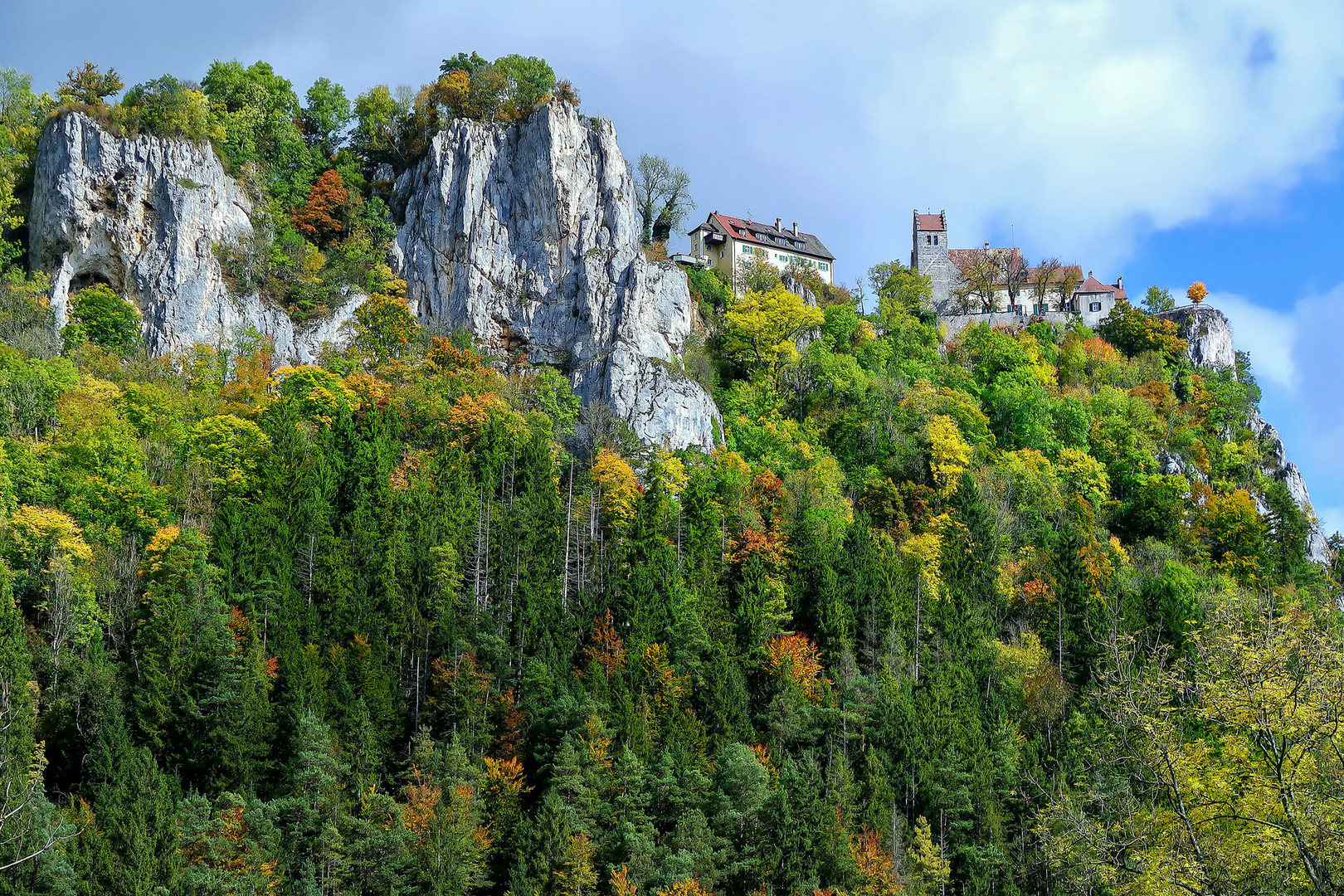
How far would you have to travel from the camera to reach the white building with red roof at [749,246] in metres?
88.2

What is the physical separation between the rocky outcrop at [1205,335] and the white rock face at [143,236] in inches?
2543

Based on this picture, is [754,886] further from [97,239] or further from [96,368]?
[97,239]

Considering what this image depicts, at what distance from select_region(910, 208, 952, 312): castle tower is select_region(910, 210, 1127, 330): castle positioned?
0.07 metres

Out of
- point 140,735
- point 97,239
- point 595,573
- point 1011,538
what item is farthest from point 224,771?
point 1011,538

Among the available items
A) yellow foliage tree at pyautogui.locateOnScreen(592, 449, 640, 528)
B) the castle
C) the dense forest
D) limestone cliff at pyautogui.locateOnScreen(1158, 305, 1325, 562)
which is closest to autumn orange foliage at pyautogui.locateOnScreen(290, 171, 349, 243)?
the dense forest

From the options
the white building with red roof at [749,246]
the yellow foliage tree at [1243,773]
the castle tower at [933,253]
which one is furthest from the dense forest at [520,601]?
the castle tower at [933,253]

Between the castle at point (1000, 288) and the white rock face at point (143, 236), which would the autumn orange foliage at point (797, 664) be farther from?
the castle at point (1000, 288)

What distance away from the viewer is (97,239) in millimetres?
61531

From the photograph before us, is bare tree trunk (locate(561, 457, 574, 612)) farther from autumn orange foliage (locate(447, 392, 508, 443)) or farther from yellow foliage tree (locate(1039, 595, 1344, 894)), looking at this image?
yellow foliage tree (locate(1039, 595, 1344, 894))

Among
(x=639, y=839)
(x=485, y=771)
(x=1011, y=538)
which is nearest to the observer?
(x=639, y=839)

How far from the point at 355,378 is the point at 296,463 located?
351 inches

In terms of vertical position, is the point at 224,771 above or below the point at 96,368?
below

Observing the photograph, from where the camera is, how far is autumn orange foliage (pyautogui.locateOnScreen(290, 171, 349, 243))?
7200 cm

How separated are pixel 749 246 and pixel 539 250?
2276 cm
